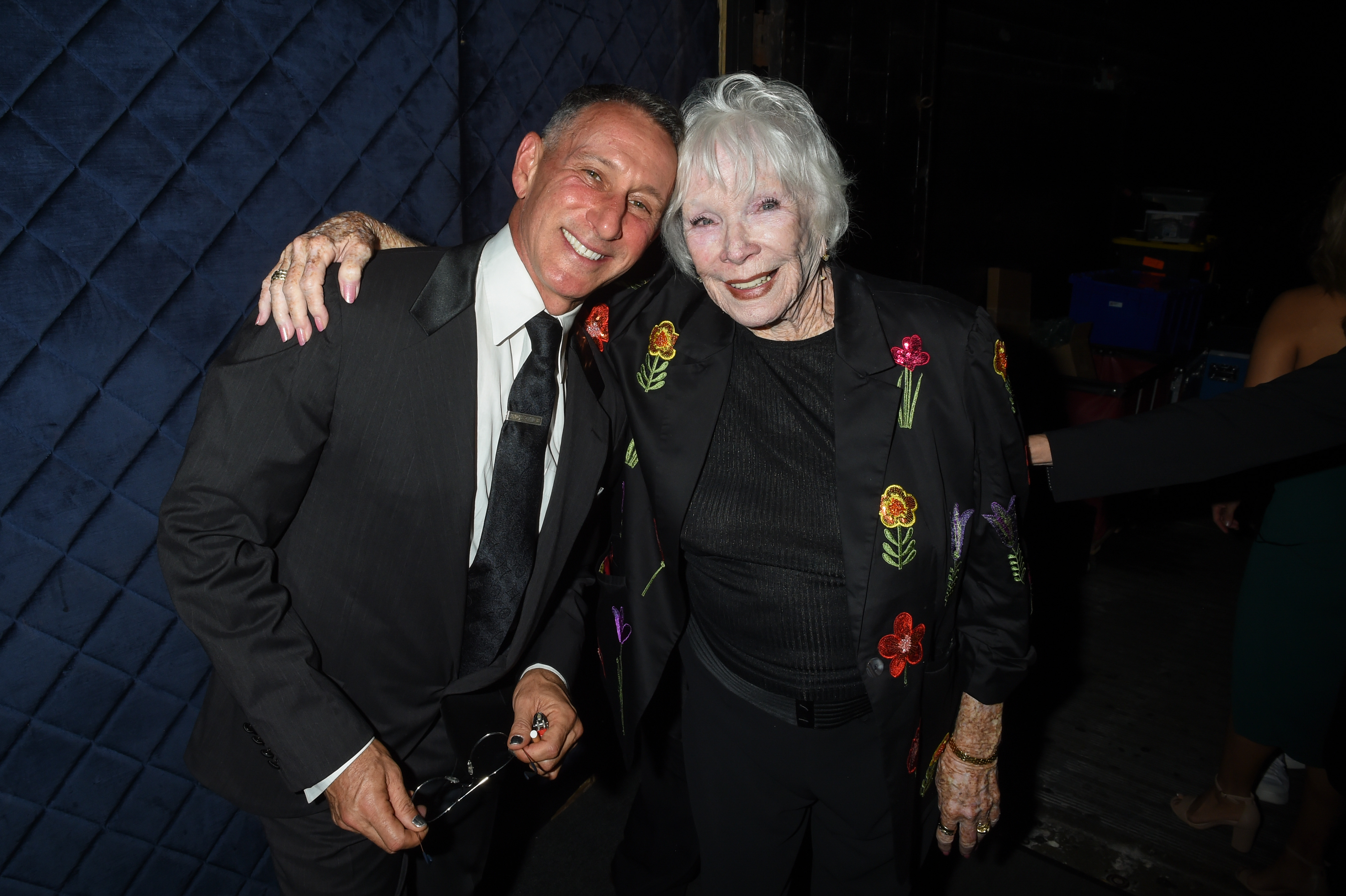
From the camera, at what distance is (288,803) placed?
1356 mm

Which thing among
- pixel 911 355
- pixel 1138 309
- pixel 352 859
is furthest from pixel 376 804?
pixel 1138 309

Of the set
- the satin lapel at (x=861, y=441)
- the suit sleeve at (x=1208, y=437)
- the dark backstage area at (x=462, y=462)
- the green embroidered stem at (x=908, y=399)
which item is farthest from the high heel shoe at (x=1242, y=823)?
the green embroidered stem at (x=908, y=399)

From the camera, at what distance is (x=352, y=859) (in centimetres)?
146

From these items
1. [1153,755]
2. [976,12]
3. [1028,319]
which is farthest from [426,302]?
[976,12]

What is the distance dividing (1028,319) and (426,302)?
4.55 m

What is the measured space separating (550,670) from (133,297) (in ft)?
3.84

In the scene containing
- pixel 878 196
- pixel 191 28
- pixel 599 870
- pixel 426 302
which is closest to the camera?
pixel 426 302

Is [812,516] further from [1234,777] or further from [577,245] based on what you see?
[1234,777]

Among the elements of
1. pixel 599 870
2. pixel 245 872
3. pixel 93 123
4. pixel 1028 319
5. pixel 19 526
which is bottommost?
pixel 599 870

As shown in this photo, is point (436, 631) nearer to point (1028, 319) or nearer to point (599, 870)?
point (599, 870)

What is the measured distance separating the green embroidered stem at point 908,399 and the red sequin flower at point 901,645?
39cm

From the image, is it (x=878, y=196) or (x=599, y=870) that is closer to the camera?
(x=599, y=870)

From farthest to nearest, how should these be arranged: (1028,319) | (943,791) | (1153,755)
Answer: (1028,319) → (1153,755) → (943,791)

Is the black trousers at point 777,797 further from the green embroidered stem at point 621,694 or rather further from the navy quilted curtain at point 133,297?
the navy quilted curtain at point 133,297
